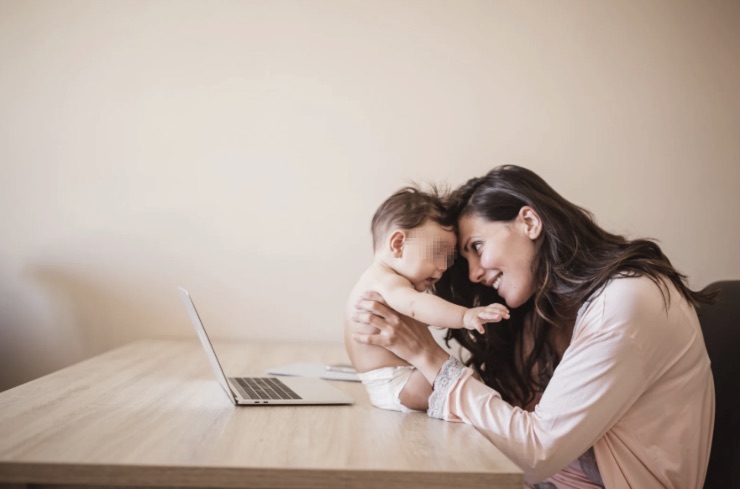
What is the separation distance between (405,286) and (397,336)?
119 millimetres

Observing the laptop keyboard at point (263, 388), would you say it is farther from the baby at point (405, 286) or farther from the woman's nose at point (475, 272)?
the woman's nose at point (475, 272)

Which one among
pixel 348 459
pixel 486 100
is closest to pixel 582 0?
pixel 486 100

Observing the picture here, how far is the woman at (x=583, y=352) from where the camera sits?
1.44 metres

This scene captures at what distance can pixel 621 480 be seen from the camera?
1480 millimetres

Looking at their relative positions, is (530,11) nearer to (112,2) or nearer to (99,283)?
(112,2)

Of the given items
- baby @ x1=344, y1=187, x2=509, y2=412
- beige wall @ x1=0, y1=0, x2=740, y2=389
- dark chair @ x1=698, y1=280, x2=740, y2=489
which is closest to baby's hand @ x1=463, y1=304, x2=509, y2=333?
baby @ x1=344, y1=187, x2=509, y2=412

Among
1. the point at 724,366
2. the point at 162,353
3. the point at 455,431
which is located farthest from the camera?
the point at 162,353

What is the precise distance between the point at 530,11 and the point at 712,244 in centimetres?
109

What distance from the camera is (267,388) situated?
171 centimetres

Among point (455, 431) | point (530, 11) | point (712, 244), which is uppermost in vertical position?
point (530, 11)

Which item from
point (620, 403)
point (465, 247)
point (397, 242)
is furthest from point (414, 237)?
point (620, 403)

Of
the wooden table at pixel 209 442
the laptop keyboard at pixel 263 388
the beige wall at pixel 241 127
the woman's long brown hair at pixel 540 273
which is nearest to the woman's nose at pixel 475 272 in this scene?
the woman's long brown hair at pixel 540 273

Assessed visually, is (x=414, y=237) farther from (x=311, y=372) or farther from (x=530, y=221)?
(x=311, y=372)

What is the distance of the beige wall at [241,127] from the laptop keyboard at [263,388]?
798mm
